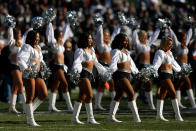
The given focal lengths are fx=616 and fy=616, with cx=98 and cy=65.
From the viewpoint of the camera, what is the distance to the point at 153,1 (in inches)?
981

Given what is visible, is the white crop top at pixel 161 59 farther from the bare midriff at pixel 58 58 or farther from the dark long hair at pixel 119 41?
the bare midriff at pixel 58 58

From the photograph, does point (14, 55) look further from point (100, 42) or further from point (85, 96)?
point (85, 96)

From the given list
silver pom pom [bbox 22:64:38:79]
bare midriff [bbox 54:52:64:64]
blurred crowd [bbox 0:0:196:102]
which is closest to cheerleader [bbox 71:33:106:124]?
silver pom pom [bbox 22:64:38:79]

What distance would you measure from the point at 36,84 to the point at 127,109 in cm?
376

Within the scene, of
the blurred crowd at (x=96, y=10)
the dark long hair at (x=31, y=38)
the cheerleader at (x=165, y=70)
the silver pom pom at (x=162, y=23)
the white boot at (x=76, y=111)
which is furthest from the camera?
the blurred crowd at (x=96, y=10)

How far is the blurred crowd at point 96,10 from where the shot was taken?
21594mm

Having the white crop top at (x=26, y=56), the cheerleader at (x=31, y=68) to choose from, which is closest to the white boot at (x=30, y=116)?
the cheerleader at (x=31, y=68)

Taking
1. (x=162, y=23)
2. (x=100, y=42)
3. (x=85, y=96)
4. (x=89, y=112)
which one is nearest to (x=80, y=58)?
(x=85, y=96)

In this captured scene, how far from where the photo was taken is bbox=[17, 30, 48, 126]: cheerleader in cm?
976

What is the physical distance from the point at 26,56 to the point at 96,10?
13658 mm

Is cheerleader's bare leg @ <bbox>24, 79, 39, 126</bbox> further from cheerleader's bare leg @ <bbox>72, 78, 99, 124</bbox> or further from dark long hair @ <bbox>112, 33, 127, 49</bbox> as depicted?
dark long hair @ <bbox>112, 33, 127, 49</bbox>

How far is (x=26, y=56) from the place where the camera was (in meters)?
9.82

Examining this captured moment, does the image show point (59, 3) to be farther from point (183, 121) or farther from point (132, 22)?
point (183, 121)

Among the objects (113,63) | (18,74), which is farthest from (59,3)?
(113,63)
